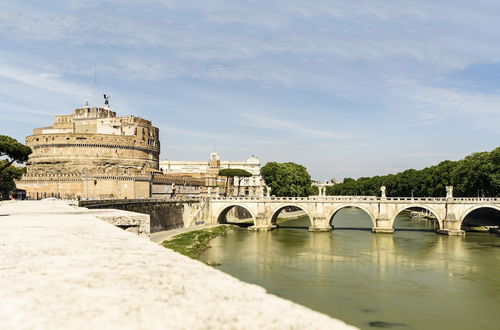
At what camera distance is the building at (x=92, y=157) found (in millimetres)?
70500

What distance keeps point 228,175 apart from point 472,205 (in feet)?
214

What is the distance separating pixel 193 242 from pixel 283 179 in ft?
156

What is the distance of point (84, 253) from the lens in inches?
365

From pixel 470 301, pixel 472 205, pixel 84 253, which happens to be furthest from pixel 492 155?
pixel 84 253

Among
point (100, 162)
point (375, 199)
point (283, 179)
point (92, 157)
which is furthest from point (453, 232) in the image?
point (92, 157)

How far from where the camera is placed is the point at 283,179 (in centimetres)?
9619

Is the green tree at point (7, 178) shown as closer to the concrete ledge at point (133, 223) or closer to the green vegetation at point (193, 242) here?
the green vegetation at point (193, 242)

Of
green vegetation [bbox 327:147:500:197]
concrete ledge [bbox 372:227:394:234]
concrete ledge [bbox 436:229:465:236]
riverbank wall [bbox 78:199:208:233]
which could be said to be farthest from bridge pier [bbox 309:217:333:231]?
green vegetation [bbox 327:147:500:197]

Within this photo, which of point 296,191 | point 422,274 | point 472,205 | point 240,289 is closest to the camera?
point 240,289

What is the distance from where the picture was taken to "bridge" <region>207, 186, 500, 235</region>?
204ft

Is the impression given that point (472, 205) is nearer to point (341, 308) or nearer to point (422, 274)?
point (422, 274)

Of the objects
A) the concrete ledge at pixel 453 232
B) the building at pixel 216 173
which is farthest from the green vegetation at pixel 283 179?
the concrete ledge at pixel 453 232

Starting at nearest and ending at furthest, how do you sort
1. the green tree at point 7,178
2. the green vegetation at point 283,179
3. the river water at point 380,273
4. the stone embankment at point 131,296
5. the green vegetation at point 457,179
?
the stone embankment at point 131,296
the river water at point 380,273
the green tree at point 7,178
the green vegetation at point 457,179
the green vegetation at point 283,179

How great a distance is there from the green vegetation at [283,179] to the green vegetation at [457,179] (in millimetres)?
22459
